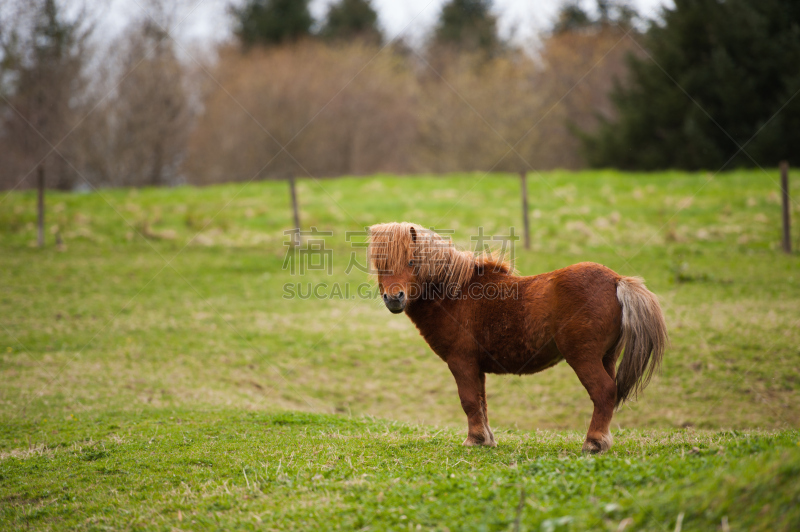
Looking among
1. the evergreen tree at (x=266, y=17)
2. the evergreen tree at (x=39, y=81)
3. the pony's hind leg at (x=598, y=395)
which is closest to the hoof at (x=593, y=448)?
the pony's hind leg at (x=598, y=395)

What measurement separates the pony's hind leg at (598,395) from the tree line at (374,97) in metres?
23.2

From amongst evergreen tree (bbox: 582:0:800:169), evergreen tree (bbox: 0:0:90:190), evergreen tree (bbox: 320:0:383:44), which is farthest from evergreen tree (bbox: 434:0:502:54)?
evergreen tree (bbox: 0:0:90:190)

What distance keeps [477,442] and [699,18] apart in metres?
27.2

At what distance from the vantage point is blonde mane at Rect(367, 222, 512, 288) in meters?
5.09

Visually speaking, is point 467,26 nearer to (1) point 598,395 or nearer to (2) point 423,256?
(2) point 423,256

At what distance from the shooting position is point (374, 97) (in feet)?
117

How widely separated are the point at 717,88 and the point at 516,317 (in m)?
25.1

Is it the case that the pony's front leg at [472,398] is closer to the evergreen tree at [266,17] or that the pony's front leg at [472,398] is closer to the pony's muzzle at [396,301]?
the pony's muzzle at [396,301]

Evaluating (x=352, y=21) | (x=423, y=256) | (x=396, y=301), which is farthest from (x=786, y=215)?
(x=352, y=21)

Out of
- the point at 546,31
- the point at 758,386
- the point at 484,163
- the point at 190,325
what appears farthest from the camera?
the point at 546,31

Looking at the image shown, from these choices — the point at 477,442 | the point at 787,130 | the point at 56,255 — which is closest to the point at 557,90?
the point at 787,130

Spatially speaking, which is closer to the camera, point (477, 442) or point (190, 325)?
point (477, 442)

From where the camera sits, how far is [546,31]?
40781 mm

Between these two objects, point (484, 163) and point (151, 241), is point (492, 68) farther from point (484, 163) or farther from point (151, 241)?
point (151, 241)
